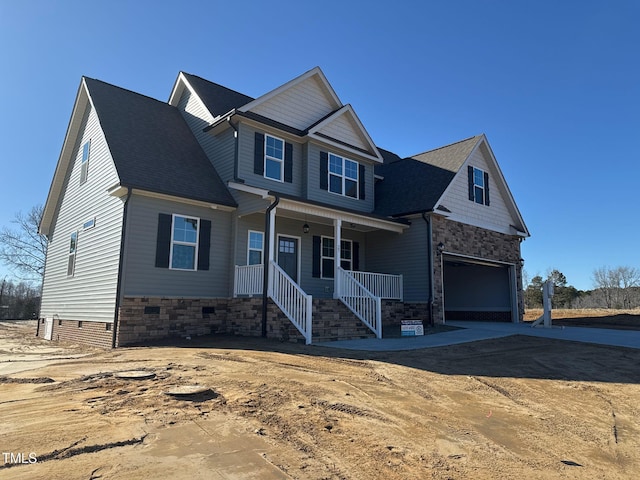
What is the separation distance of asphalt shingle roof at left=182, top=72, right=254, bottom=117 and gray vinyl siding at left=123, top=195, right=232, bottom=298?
13.6 feet

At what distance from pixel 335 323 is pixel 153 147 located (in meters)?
7.77

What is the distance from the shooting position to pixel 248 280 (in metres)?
12.0

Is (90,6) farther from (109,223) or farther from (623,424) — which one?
(623,424)

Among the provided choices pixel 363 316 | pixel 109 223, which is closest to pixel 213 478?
pixel 363 316

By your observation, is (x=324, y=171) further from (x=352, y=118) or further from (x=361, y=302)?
(x=361, y=302)

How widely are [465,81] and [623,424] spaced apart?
43.1 ft

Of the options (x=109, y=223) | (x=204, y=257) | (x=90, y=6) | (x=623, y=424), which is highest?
(x=90, y=6)

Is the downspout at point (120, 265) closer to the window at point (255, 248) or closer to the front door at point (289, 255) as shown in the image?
the window at point (255, 248)

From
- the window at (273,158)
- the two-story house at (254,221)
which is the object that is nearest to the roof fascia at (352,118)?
the two-story house at (254,221)

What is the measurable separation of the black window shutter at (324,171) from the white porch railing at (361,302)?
3.88 m

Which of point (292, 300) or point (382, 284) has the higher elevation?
point (382, 284)

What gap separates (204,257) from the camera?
1233cm

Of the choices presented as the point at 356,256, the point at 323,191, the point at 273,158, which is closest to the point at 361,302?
the point at 356,256

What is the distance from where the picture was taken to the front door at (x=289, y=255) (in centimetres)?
1391
